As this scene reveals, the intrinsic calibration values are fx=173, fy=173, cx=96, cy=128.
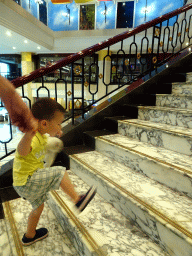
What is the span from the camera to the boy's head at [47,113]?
1.02m

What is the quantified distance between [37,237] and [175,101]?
216cm

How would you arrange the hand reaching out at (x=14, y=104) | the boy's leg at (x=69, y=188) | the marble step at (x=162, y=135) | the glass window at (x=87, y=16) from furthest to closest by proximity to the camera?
the glass window at (x=87, y=16), the marble step at (x=162, y=135), the boy's leg at (x=69, y=188), the hand reaching out at (x=14, y=104)

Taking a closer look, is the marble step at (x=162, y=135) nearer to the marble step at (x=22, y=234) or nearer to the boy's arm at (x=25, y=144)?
the marble step at (x=22, y=234)

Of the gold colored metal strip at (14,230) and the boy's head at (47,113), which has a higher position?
the boy's head at (47,113)

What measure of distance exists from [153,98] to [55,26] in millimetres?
10703

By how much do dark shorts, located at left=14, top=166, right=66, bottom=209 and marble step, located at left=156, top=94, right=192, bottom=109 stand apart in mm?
1783

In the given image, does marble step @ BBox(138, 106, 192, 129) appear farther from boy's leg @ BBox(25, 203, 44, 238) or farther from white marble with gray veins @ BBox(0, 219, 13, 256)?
white marble with gray veins @ BBox(0, 219, 13, 256)

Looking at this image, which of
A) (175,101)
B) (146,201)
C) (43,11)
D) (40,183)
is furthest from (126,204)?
(43,11)

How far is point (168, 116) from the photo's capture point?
208 centimetres

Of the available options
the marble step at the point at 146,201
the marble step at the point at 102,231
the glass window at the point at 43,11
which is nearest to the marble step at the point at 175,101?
the marble step at the point at 146,201

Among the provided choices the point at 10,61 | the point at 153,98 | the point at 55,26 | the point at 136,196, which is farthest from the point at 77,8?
the point at 136,196

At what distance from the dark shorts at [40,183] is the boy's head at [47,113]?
1.04 ft

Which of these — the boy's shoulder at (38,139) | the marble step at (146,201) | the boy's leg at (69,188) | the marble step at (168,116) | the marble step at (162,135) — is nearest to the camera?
the marble step at (146,201)

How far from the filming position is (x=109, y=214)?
1359 millimetres
